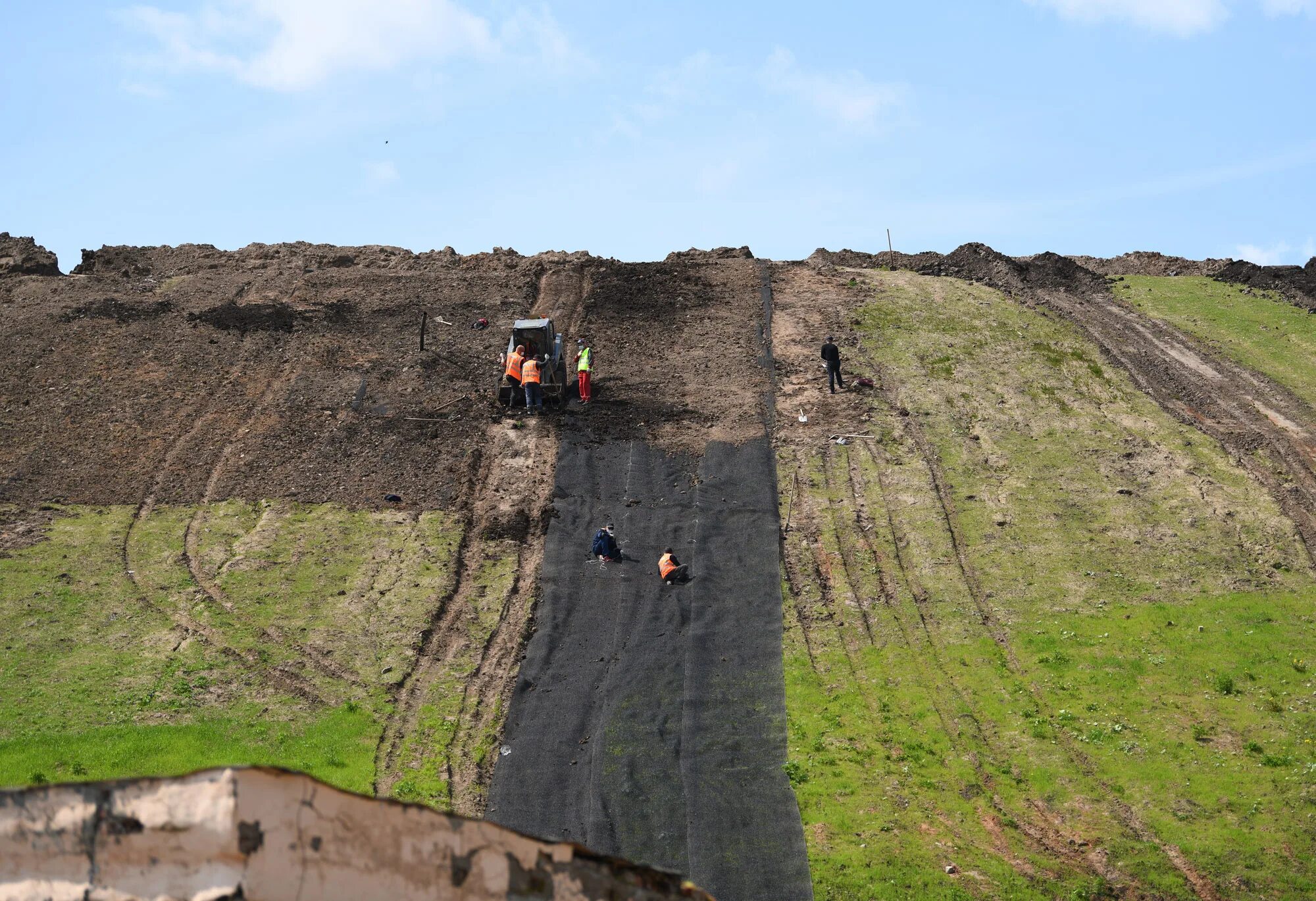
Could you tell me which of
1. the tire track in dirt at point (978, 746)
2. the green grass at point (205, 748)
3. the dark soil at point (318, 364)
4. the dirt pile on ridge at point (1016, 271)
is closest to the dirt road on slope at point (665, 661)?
the dark soil at point (318, 364)

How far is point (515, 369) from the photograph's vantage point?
32.9 m

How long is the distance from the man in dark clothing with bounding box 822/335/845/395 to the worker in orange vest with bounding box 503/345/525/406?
8521mm

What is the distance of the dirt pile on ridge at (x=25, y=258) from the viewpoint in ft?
143

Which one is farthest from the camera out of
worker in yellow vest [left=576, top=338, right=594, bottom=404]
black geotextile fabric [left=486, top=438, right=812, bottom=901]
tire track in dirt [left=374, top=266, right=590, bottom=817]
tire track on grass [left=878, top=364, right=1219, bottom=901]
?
worker in yellow vest [left=576, top=338, right=594, bottom=404]

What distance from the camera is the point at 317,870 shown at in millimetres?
7031

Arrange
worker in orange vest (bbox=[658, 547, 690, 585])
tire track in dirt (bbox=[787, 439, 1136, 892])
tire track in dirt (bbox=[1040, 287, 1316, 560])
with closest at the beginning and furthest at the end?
tire track in dirt (bbox=[787, 439, 1136, 892]), worker in orange vest (bbox=[658, 547, 690, 585]), tire track in dirt (bbox=[1040, 287, 1316, 560])

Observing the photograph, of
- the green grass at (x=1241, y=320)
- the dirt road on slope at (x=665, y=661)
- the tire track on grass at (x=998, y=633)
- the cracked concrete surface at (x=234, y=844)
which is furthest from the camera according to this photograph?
the green grass at (x=1241, y=320)

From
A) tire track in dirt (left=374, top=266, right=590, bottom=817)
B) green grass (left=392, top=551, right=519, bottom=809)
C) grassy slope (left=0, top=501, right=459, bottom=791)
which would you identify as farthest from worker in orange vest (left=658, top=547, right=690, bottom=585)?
grassy slope (left=0, top=501, right=459, bottom=791)

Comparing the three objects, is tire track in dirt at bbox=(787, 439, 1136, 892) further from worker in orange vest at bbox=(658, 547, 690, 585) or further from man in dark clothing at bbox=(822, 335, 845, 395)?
man in dark clothing at bbox=(822, 335, 845, 395)

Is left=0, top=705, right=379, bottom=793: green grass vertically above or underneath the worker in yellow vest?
underneath

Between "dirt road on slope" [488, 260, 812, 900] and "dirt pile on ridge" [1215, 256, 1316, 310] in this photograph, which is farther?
"dirt pile on ridge" [1215, 256, 1316, 310]

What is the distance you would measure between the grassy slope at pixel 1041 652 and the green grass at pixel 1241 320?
5185 mm

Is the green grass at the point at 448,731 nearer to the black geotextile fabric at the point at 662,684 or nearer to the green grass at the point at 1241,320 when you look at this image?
the black geotextile fabric at the point at 662,684

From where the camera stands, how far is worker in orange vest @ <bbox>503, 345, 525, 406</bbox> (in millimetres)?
32875
